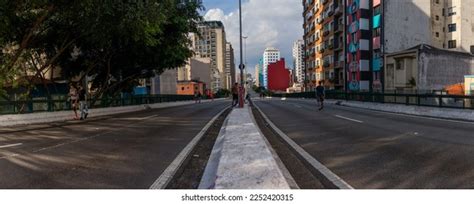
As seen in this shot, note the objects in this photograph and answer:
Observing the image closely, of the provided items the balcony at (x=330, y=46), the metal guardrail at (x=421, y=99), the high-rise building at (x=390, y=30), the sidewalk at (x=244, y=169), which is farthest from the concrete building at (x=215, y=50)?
the sidewalk at (x=244, y=169)

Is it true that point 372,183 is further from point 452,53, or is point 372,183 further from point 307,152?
point 452,53

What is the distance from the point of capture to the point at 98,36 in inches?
697

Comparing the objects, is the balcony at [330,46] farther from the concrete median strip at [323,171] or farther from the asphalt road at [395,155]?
the concrete median strip at [323,171]

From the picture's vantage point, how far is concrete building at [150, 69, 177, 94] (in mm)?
83875

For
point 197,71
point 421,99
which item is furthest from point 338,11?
point 197,71

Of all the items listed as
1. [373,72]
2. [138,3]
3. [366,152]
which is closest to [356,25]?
[373,72]

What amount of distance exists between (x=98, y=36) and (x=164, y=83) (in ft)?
231

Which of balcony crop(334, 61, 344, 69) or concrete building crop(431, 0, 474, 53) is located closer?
concrete building crop(431, 0, 474, 53)

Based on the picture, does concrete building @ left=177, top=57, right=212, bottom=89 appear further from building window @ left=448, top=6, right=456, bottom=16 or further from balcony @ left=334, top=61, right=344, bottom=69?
building window @ left=448, top=6, right=456, bottom=16

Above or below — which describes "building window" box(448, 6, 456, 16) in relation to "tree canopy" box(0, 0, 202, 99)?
above

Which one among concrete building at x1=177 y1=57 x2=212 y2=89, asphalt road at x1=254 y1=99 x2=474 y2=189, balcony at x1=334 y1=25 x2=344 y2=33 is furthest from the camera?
concrete building at x1=177 y1=57 x2=212 y2=89

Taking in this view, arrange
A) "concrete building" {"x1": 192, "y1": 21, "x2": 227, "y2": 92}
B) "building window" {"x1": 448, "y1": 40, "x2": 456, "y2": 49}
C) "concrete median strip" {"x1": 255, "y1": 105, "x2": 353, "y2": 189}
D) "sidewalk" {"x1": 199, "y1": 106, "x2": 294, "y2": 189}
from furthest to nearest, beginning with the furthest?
"concrete building" {"x1": 192, "y1": 21, "x2": 227, "y2": 92} → "building window" {"x1": 448, "y1": 40, "x2": 456, "y2": 49} → "concrete median strip" {"x1": 255, "y1": 105, "x2": 353, "y2": 189} → "sidewalk" {"x1": 199, "y1": 106, "x2": 294, "y2": 189}

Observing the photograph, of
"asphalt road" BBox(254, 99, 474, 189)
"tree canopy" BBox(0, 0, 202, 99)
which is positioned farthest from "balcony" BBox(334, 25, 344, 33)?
"asphalt road" BBox(254, 99, 474, 189)

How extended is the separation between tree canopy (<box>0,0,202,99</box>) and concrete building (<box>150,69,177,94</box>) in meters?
48.7
